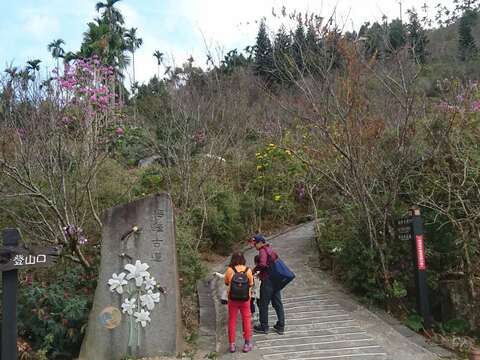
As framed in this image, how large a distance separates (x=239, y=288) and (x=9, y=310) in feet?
8.75

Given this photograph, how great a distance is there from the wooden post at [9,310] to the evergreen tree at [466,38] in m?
15.4

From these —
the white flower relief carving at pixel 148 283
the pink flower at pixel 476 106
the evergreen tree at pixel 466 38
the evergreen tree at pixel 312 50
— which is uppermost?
the evergreen tree at pixel 466 38

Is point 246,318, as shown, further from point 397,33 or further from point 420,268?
point 397,33

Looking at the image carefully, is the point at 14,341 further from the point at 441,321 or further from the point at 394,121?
the point at 394,121

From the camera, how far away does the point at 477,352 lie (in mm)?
5758

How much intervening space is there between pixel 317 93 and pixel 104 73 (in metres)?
5.25

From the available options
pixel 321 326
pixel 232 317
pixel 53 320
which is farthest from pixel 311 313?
pixel 53 320

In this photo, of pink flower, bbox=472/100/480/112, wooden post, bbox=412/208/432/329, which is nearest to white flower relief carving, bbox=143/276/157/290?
wooden post, bbox=412/208/432/329

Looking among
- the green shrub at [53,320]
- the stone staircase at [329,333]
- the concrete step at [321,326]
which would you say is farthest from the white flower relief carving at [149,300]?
the concrete step at [321,326]

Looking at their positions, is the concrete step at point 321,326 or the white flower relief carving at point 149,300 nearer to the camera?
the white flower relief carving at point 149,300

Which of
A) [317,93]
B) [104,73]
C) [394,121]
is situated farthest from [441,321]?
[104,73]

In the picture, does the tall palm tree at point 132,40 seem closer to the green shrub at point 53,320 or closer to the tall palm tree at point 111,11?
the tall palm tree at point 111,11

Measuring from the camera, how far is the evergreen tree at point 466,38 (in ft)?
51.7

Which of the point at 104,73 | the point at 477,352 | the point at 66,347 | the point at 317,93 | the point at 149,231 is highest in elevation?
the point at 104,73
